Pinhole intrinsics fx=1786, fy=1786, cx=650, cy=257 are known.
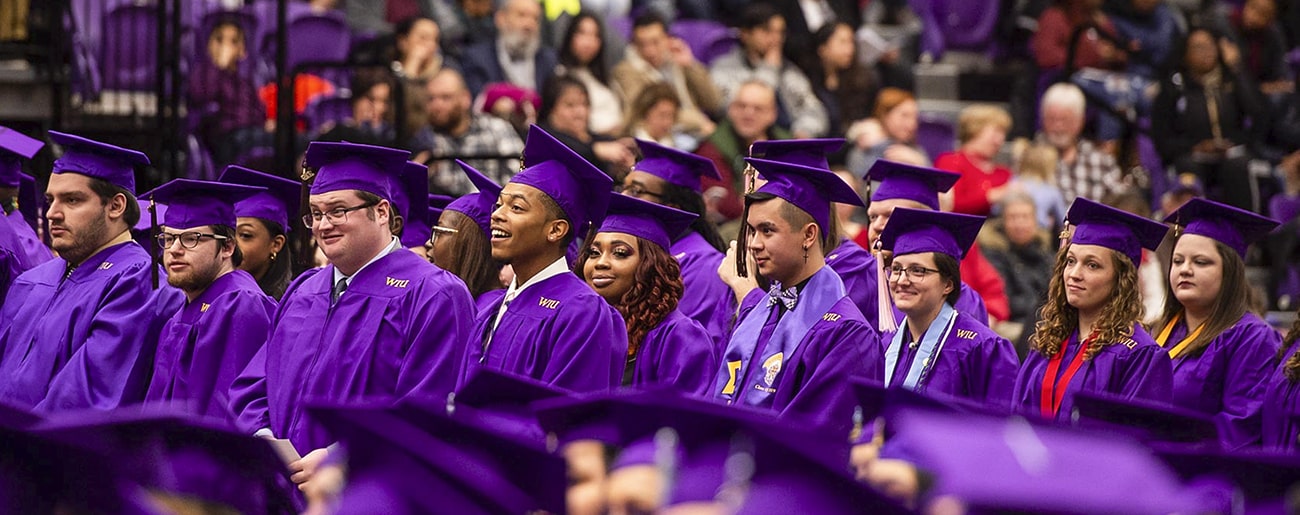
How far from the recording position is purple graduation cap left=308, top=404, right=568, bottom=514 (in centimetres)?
382

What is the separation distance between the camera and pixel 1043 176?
1232 centimetres

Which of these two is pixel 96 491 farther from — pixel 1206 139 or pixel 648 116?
pixel 1206 139

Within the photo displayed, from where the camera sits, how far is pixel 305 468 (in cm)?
532

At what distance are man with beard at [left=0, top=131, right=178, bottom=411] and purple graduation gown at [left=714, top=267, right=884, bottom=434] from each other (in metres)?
2.12

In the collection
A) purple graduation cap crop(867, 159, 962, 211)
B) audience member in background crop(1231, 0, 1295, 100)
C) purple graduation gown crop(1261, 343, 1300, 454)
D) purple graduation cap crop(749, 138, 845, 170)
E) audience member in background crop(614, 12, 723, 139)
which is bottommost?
purple graduation gown crop(1261, 343, 1300, 454)

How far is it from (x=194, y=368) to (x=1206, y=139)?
9.68 m

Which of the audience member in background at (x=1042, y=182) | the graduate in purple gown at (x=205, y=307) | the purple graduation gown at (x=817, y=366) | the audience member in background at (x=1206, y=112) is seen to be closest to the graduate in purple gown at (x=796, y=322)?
the purple graduation gown at (x=817, y=366)

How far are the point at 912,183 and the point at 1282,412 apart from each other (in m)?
1.93

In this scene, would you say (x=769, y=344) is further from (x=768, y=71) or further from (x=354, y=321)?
(x=768, y=71)

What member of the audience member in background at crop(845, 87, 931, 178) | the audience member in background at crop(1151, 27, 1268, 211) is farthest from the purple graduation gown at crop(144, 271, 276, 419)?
the audience member in background at crop(1151, 27, 1268, 211)

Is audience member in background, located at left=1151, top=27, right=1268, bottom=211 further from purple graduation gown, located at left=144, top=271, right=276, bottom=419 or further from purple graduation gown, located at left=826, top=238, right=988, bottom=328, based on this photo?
purple graduation gown, located at left=144, top=271, right=276, bottom=419

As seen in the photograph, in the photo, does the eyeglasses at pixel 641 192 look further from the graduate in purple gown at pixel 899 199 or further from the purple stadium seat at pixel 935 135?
the purple stadium seat at pixel 935 135

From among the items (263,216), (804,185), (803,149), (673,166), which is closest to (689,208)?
(673,166)

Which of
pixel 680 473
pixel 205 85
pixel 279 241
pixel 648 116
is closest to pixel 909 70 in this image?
pixel 648 116
